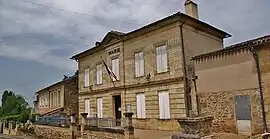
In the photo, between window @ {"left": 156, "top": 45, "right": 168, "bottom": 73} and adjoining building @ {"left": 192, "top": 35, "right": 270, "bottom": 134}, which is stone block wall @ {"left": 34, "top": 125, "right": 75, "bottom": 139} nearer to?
window @ {"left": 156, "top": 45, "right": 168, "bottom": 73}

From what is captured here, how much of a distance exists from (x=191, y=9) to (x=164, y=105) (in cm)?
685

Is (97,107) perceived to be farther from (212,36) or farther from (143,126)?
(212,36)

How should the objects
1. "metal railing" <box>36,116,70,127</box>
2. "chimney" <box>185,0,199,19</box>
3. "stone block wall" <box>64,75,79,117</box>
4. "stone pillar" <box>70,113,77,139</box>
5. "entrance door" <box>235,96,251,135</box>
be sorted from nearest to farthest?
"entrance door" <box>235,96,251,135</box> → "stone pillar" <box>70,113,77,139</box> → "chimney" <box>185,0,199,19</box> → "metal railing" <box>36,116,70,127</box> → "stone block wall" <box>64,75,79,117</box>

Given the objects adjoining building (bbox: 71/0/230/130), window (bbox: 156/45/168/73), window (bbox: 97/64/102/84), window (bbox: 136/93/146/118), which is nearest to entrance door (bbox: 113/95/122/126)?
adjoining building (bbox: 71/0/230/130)

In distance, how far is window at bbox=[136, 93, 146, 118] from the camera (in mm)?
18753

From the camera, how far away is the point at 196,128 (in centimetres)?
599

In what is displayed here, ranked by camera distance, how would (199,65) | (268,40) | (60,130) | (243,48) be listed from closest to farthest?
(268,40)
(243,48)
(199,65)
(60,130)

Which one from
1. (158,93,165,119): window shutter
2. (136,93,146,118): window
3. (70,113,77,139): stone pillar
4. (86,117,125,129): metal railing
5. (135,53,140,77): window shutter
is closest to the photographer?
(86,117,125,129): metal railing

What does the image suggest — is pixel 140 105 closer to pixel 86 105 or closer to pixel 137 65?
pixel 137 65

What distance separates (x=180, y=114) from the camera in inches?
636

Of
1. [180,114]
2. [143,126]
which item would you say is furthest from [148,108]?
[180,114]

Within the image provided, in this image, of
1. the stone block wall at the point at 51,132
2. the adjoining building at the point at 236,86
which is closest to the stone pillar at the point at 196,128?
the adjoining building at the point at 236,86

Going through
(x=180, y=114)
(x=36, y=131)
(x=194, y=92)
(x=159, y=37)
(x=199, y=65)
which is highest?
(x=159, y=37)

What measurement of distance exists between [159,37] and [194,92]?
4.59 metres
